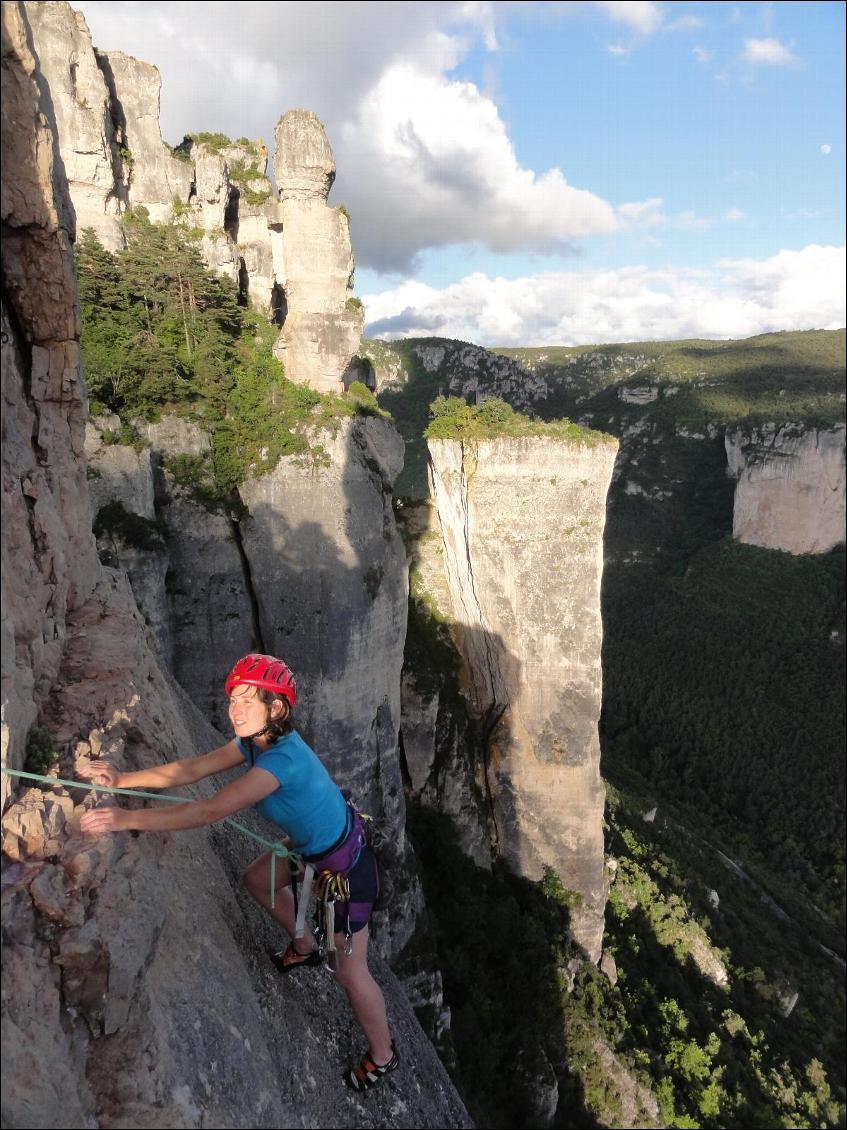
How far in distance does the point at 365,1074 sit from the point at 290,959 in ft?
3.40

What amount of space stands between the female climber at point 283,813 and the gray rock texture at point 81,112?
40.8ft

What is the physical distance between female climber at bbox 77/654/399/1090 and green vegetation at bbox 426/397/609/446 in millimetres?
13168

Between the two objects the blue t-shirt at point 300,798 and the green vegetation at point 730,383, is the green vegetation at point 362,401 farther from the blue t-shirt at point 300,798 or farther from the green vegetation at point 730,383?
the green vegetation at point 730,383

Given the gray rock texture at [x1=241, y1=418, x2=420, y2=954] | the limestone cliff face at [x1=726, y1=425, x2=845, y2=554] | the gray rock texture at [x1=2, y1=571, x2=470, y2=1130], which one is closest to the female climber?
the gray rock texture at [x1=2, y1=571, x2=470, y2=1130]

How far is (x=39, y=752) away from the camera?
3705 mm

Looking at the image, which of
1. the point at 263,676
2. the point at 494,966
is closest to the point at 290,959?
the point at 263,676

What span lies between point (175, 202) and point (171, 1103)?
16140mm

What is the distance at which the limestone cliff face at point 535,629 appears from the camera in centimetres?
1686

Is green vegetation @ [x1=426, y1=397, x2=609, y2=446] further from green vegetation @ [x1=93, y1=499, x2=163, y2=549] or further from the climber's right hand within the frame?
the climber's right hand

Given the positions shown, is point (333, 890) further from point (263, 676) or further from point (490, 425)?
point (490, 425)

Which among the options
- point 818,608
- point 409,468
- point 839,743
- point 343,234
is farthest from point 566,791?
point 818,608

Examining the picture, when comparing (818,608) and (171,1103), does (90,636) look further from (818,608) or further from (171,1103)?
(818,608)

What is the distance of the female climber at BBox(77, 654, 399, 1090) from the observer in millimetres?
3754

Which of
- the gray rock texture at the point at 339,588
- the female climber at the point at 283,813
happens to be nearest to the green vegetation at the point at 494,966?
the gray rock texture at the point at 339,588
